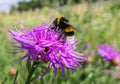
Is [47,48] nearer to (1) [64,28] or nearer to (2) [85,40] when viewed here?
(1) [64,28]

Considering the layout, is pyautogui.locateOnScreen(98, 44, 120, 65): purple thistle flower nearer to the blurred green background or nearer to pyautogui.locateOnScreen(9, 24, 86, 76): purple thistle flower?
the blurred green background

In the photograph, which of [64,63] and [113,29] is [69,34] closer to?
[64,63]

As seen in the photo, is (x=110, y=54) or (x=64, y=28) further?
(x=110, y=54)

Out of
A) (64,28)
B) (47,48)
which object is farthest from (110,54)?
(47,48)

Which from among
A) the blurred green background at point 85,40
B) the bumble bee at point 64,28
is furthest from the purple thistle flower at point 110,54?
the bumble bee at point 64,28

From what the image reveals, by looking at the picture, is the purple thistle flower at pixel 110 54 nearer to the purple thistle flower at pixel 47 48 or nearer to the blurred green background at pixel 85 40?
the blurred green background at pixel 85 40

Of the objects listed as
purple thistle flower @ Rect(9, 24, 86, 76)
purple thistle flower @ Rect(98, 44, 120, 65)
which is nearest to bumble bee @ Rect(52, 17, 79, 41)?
purple thistle flower @ Rect(9, 24, 86, 76)

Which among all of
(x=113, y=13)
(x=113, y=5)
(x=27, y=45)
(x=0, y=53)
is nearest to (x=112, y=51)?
(x=0, y=53)
